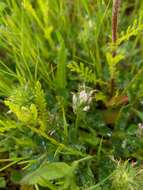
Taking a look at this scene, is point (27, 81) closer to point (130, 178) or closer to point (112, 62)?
point (112, 62)

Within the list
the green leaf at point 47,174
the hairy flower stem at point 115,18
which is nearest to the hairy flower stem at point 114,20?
A: the hairy flower stem at point 115,18

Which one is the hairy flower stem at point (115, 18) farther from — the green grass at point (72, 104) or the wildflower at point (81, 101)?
the wildflower at point (81, 101)

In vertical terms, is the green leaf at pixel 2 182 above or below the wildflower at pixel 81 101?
below

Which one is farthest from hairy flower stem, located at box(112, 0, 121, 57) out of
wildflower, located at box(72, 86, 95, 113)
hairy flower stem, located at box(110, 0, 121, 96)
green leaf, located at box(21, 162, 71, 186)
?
green leaf, located at box(21, 162, 71, 186)

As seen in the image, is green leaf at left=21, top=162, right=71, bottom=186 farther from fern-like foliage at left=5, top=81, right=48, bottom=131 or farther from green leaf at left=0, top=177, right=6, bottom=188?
green leaf at left=0, top=177, right=6, bottom=188

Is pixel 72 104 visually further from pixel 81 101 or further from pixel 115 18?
pixel 115 18

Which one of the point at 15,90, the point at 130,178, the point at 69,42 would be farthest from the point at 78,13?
the point at 130,178

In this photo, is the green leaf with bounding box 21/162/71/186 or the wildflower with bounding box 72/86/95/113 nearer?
the green leaf with bounding box 21/162/71/186

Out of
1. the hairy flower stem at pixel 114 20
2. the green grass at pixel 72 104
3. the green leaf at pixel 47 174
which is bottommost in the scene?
the green leaf at pixel 47 174

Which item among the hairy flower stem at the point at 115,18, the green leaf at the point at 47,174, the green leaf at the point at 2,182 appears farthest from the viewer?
the green leaf at the point at 2,182
